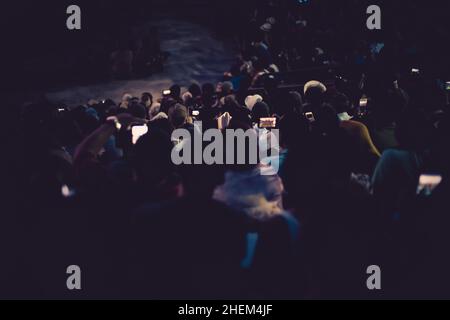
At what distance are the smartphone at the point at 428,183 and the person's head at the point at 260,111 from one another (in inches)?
100

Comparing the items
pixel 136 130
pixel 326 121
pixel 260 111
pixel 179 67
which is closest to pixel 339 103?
pixel 260 111

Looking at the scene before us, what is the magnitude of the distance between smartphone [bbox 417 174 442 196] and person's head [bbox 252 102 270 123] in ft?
8.36

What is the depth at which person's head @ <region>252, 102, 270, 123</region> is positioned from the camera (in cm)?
572

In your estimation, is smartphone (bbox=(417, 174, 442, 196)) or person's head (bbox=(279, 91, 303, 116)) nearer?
smartphone (bbox=(417, 174, 442, 196))

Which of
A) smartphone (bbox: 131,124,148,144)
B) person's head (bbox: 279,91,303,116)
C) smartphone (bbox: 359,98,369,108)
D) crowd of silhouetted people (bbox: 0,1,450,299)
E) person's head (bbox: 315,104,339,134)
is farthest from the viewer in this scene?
smartphone (bbox: 359,98,369,108)

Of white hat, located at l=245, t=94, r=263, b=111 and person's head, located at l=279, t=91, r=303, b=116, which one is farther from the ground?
person's head, located at l=279, t=91, r=303, b=116

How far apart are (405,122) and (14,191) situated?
2.62m

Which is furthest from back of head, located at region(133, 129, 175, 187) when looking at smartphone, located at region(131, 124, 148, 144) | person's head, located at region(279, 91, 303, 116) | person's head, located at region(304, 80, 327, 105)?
person's head, located at region(304, 80, 327, 105)

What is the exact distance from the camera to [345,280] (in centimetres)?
335

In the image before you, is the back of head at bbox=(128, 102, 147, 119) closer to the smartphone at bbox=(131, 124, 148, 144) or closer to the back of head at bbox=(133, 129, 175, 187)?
the smartphone at bbox=(131, 124, 148, 144)

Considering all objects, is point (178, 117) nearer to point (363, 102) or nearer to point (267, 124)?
point (267, 124)
